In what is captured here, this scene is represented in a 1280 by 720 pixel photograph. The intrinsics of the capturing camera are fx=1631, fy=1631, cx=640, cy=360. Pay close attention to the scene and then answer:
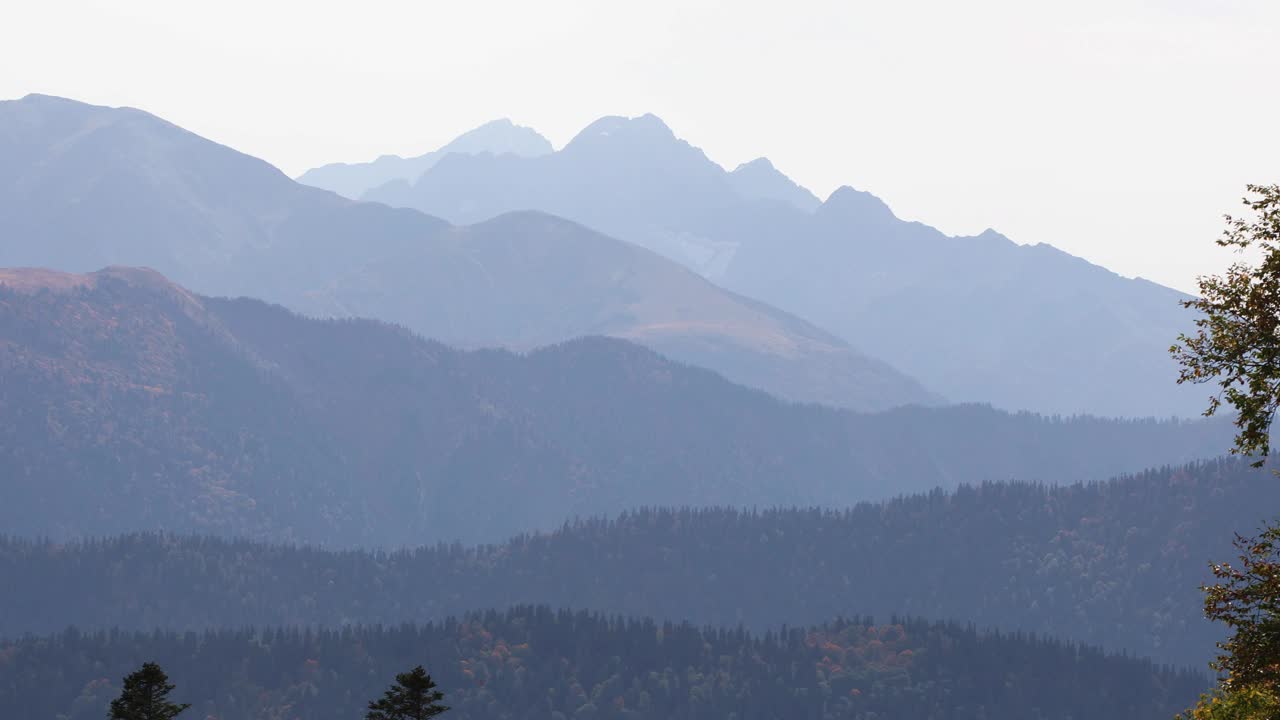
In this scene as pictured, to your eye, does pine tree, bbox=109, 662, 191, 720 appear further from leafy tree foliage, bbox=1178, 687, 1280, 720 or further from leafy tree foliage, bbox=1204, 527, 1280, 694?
leafy tree foliage, bbox=1204, 527, 1280, 694

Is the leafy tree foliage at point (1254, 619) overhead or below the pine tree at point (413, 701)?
overhead

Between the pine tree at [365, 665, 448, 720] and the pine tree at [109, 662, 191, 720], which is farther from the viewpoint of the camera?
the pine tree at [109, 662, 191, 720]

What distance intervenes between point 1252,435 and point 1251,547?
9.89ft

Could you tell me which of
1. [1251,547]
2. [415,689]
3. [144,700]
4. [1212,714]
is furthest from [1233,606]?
[144,700]

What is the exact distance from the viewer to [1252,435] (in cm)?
4372

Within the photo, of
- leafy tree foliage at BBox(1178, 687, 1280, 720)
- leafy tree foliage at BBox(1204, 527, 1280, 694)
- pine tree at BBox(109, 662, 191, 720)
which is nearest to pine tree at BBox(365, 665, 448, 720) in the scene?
pine tree at BBox(109, 662, 191, 720)

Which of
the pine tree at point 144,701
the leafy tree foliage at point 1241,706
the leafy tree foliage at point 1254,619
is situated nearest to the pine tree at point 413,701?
the pine tree at point 144,701

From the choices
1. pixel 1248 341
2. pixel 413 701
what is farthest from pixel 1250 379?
pixel 413 701

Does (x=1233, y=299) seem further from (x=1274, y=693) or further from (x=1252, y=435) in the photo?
(x=1274, y=693)

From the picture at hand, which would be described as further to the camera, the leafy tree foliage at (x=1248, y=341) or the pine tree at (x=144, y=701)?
the pine tree at (x=144, y=701)

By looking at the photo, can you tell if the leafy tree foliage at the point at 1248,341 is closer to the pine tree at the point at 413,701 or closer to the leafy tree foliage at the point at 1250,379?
the leafy tree foliage at the point at 1250,379

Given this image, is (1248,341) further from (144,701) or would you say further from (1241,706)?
(144,701)

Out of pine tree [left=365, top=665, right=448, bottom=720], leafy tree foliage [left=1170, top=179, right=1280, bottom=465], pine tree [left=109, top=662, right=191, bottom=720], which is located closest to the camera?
leafy tree foliage [left=1170, top=179, right=1280, bottom=465]

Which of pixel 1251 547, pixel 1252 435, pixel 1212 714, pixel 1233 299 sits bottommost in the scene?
pixel 1212 714
